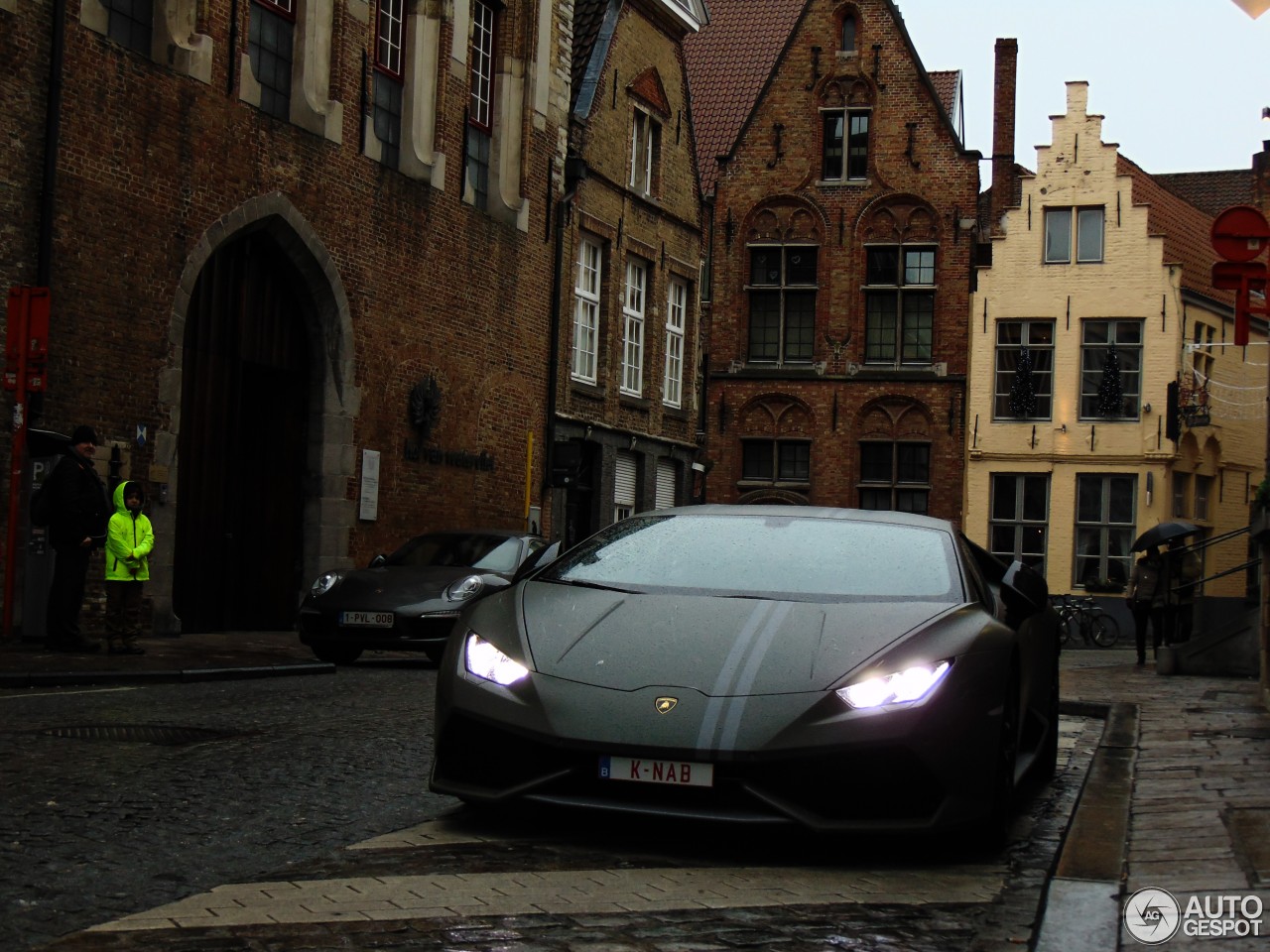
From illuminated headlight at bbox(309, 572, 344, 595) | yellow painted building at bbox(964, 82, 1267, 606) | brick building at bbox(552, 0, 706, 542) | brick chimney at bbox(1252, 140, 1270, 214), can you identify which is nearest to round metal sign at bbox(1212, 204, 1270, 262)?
illuminated headlight at bbox(309, 572, 344, 595)

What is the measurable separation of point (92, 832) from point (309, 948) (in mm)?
1843

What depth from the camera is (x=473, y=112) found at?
25.5m

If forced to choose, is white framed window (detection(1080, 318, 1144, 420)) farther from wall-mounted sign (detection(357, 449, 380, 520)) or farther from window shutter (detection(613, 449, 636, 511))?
wall-mounted sign (detection(357, 449, 380, 520))

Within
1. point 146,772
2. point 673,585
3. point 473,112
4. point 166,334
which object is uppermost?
point 473,112

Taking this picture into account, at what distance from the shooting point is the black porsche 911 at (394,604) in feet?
48.9

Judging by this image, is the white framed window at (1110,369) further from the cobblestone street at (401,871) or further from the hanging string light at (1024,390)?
the cobblestone street at (401,871)

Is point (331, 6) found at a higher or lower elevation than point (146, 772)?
higher

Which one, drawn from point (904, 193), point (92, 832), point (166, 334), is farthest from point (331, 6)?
point (904, 193)

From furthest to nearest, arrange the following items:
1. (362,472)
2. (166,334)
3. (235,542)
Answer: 1. (362,472)
2. (235,542)
3. (166,334)

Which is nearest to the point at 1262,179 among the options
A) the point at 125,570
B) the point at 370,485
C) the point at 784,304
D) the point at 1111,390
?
the point at 1111,390

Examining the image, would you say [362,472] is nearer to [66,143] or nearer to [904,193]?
[66,143]

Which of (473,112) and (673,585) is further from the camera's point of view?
(473,112)

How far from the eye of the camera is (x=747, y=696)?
548 cm

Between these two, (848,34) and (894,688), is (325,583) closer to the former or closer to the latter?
(894,688)
